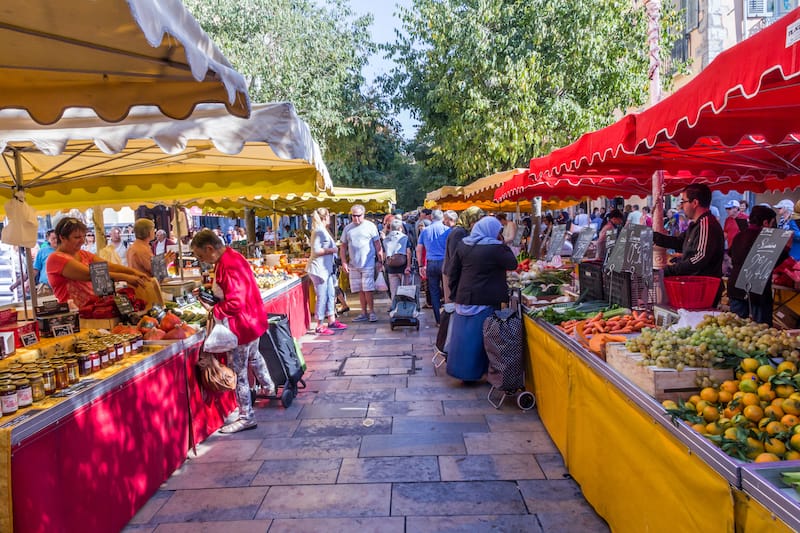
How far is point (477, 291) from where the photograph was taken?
5.89 meters

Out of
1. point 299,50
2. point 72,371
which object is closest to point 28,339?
point 72,371

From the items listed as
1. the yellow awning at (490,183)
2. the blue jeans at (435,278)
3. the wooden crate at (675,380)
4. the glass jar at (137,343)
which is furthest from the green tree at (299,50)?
the wooden crate at (675,380)

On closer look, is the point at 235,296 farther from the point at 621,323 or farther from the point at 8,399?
the point at 621,323

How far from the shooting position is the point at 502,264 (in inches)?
230

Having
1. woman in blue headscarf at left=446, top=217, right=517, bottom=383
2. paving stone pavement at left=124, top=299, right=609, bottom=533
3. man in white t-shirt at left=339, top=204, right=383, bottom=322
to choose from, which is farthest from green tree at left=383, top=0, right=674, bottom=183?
paving stone pavement at left=124, top=299, right=609, bottom=533

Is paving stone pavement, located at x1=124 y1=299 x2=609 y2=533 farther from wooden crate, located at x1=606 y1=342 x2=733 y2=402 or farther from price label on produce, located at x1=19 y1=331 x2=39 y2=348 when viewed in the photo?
price label on produce, located at x1=19 y1=331 x2=39 y2=348

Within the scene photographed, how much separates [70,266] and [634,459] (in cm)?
448

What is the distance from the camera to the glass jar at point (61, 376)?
10.9 ft

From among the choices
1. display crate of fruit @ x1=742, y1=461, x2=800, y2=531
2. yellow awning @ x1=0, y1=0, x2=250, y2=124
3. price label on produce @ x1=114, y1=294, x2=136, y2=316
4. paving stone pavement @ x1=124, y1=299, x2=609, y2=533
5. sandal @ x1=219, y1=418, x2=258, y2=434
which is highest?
yellow awning @ x1=0, y1=0, x2=250, y2=124

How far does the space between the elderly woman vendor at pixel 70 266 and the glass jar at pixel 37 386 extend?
5.85 ft

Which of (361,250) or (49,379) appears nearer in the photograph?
(49,379)

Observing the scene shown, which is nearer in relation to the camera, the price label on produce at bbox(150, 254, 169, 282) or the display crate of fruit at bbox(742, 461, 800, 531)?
the display crate of fruit at bbox(742, 461, 800, 531)

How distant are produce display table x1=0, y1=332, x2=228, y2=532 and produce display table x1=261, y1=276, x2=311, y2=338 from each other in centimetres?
300

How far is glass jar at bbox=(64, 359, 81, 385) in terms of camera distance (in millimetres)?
3402
